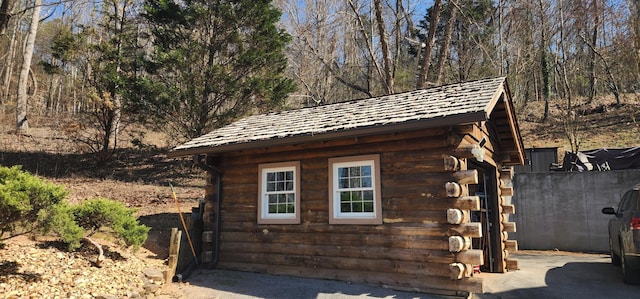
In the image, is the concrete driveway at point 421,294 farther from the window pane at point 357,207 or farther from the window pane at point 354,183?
the window pane at point 354,183

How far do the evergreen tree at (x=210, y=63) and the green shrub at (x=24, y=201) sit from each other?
10542mm

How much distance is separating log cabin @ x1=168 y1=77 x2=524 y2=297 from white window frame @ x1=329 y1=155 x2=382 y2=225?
2 cm

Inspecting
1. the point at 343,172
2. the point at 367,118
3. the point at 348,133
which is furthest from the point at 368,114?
the point at 343,172

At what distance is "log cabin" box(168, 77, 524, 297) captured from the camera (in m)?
6.61

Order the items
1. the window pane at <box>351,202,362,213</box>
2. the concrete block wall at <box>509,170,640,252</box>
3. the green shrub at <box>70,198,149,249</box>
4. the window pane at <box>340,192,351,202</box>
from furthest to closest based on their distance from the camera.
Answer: the concrete block wall at <box>509,170,640,252</box> < the window pane at <box>340,192,351,202</box> < the window pane at <box>351,202,362,213</box> < the green shrub at <box>70,198,149,249</box>

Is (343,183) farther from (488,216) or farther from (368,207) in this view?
(488,216)

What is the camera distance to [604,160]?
48.3ft

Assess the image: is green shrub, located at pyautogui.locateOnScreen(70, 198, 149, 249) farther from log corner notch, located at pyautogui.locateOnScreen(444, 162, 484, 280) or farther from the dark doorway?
the dark doorway

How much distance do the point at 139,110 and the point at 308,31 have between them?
840 cm

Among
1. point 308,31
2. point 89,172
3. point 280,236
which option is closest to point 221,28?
point 308,31

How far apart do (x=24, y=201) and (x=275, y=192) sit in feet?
14.1

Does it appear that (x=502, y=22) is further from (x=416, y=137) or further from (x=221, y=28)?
(x=416, y=137)

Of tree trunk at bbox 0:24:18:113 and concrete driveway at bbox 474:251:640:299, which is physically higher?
tree trunk at bbox 0:24:18:113

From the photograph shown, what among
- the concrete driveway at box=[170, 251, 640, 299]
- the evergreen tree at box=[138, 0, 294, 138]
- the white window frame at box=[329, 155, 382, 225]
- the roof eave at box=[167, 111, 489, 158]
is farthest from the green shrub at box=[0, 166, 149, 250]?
the evergreen tree at box=[138, 0, 294, 138]
